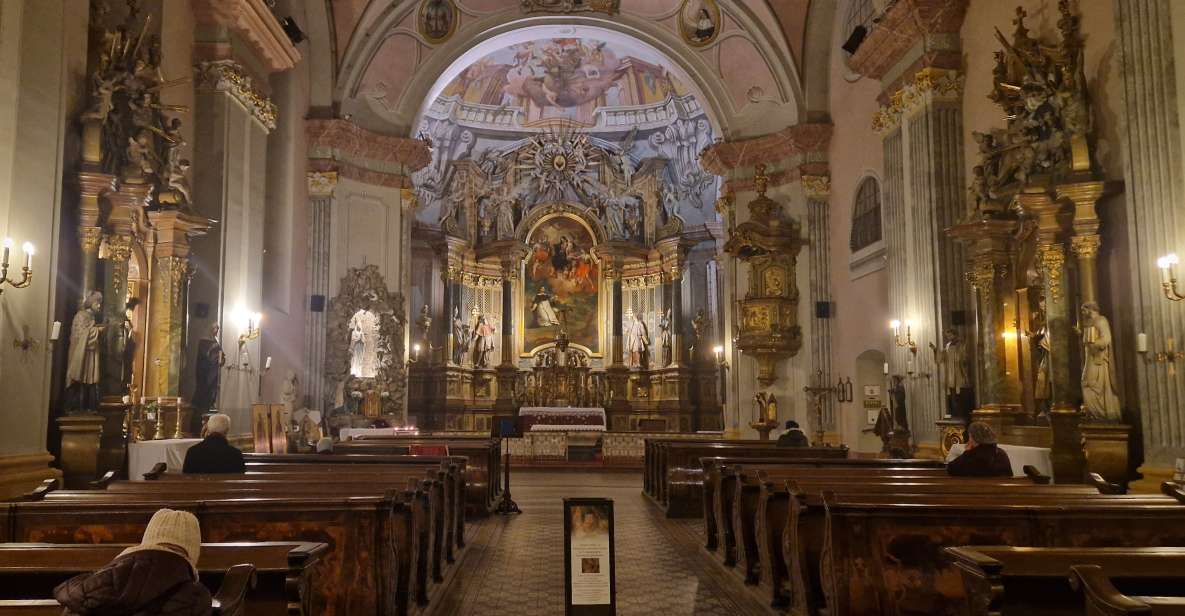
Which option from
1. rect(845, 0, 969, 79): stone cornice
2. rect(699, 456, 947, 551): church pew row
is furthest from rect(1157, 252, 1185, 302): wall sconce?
rect(845, 0, 969, 79): stone cornice

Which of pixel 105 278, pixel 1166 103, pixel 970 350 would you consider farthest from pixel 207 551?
pixel 970 350

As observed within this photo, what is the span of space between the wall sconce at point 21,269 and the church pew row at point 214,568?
435cm

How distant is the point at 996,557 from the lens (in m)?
3.84

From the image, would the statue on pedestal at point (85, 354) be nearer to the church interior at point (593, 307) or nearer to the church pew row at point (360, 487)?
the church interior at point (593, 307)

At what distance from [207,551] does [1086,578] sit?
349 cm

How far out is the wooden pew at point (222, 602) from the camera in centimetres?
299

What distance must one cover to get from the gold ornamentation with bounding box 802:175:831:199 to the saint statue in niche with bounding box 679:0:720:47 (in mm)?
4143

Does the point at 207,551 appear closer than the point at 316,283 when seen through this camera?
Yes

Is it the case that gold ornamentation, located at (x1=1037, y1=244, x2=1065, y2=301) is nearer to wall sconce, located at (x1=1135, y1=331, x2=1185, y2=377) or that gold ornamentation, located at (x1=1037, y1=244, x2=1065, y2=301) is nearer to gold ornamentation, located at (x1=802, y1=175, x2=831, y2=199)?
wall sconce, located at (x1=1135, y1=331, x2=1185, y2=377)

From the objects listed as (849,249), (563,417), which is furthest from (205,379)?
(563,417)

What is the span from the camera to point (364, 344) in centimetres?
1908

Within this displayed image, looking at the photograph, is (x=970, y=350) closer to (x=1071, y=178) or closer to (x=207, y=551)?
(x=1071, y=178)

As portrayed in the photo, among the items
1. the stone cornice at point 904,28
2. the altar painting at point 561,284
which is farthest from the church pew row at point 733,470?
the altar painting at point 561,284

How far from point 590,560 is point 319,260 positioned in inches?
587
